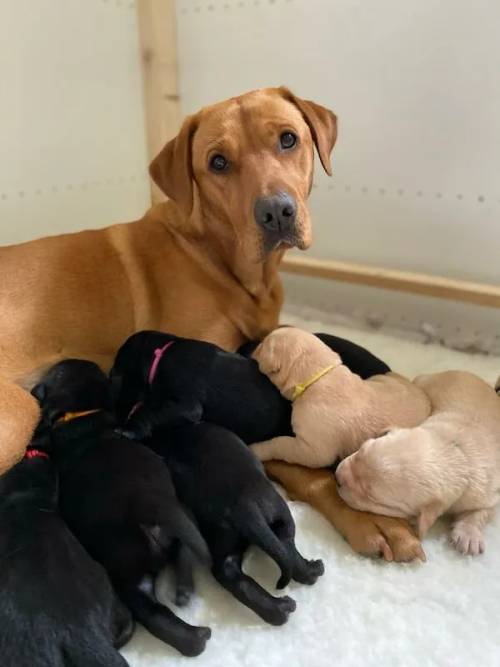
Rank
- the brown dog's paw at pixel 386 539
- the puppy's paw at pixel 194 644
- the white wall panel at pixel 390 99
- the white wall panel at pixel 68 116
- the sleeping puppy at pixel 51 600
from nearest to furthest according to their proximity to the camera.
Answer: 1. the sleeping puppy at pixel 51 600
2. the puppy's paw at pixel 194 644
3. the brown dog's paw at pixel 386 539
4. the white wall panel at pixel 390 99
5. the white wall panel at pixel 68 116

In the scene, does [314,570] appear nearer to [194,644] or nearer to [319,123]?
[194,644]

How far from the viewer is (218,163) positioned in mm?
2053

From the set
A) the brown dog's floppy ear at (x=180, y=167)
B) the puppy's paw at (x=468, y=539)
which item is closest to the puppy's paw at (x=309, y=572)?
the puppy's paw at (x=468, y=539)

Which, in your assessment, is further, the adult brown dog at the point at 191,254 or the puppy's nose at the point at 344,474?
the adult brown dog at the point at 191,254

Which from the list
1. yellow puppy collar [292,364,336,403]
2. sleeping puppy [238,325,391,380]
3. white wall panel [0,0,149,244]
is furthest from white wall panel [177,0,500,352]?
yellow puppy collar [292,364,336,403]

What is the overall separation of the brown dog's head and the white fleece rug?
0.83 metres

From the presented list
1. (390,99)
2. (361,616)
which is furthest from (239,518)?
(390,99)

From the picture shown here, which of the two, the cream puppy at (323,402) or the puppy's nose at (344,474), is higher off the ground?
the cream puppy at (323,402)

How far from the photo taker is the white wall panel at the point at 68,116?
2.68 m

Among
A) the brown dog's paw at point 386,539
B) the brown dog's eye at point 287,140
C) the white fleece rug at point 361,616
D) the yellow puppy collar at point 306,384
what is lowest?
the white fleece rug at point 361,616

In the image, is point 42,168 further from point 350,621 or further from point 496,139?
point 350,621

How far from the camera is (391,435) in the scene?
1.74 meters

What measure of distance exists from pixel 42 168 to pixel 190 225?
1.00m

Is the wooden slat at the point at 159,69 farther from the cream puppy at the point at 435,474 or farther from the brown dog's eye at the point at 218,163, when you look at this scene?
the cream puppy at the point at 435,474
